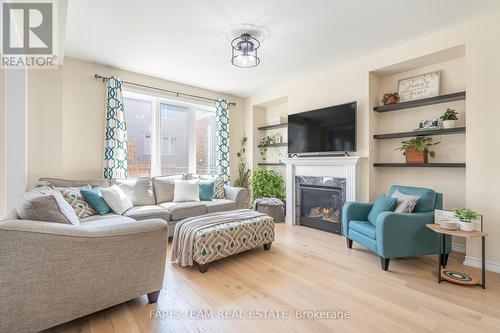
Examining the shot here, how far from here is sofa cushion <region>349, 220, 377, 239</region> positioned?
Result: 2511 millimetres

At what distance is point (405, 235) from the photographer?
2.34 metres

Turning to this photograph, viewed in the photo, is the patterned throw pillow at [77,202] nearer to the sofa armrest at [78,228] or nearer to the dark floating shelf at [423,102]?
the sofa armrest at [78,228]

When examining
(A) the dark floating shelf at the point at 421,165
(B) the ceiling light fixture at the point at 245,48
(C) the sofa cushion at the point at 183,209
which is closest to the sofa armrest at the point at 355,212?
(A) the dark floating shelf at the point at 421,165

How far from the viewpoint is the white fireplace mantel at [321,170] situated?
3396 mm

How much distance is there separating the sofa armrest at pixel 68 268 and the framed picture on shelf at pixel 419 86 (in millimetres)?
3480

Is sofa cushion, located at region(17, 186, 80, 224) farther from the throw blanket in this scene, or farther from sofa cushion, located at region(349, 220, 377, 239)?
sofa cushion, located at region(349, 220, 377, 239)

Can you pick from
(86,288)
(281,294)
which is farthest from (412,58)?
(86,288)

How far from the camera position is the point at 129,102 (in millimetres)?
4020

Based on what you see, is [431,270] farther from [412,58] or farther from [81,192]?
[81,192]

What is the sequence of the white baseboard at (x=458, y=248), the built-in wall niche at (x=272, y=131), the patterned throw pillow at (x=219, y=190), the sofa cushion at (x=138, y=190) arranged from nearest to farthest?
the white baseboard at (x=458, y=248), the sofa cushion at (x=138, y=190), the patterned throw pillow at (x=219, y=190), the built-in wall niche at (x=272, y=131)

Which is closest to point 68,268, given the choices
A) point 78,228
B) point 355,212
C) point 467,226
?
point 78,228

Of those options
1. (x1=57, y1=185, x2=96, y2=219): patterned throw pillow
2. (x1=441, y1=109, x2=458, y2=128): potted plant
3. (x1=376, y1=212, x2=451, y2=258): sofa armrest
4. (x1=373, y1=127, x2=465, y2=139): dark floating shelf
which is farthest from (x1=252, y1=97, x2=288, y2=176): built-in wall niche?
(x1=57, y1=185, x2=96, y2=219): patterned throw pillow

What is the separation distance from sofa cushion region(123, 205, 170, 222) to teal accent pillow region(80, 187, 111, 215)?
0.26 meters

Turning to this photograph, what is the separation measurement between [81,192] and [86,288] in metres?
1.74
